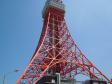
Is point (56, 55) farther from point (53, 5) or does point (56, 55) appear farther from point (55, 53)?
point (53, 5)

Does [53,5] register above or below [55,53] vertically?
above

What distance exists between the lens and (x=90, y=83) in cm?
1656

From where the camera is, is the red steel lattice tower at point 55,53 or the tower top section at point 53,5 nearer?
the red steel lattice tower at point 55,53

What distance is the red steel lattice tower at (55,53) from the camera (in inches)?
1008

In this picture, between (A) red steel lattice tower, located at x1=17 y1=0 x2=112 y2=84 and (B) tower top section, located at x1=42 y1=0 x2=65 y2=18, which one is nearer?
(A) red steel lattice tower, located at x1=17 y1=0 x2=112 y2=84

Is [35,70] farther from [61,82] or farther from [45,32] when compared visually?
[61,82]

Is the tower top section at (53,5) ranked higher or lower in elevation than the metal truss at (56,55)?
higher

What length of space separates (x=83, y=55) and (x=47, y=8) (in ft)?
29.8

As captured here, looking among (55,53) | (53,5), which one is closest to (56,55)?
(55,53)

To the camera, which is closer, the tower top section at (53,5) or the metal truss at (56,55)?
the metal truss at (56,55)

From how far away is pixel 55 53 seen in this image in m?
29.9

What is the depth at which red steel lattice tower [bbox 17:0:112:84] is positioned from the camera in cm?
2561

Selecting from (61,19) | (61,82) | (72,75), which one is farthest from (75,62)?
(61,82)

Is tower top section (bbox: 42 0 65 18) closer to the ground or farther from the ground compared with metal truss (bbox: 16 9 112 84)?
farther from the ground
